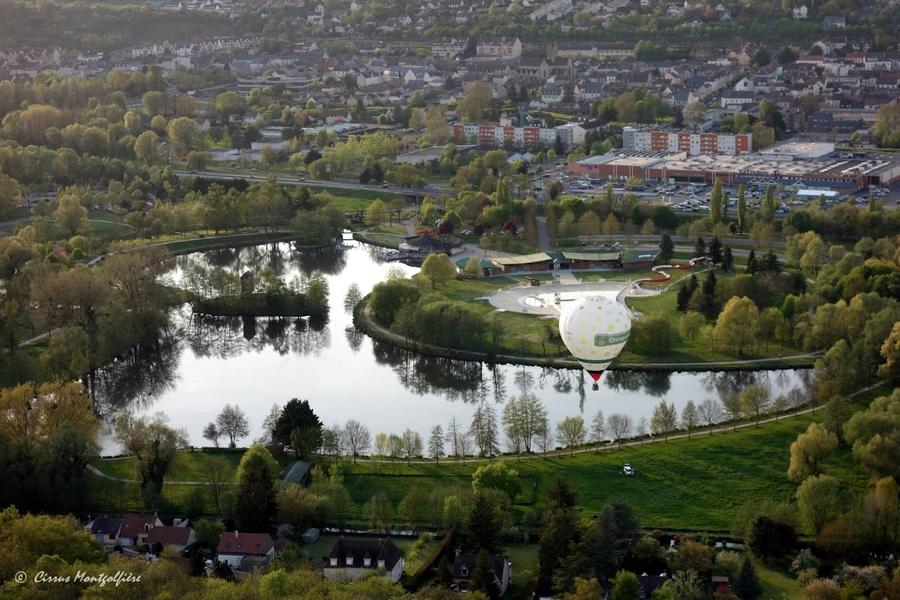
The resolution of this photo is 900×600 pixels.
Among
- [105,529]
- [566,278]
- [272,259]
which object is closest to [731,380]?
[566,278]

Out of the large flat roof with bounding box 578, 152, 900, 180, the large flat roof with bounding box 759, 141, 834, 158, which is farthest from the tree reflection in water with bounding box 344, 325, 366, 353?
the large flat roof with bounding box 759, 141, 834, 158

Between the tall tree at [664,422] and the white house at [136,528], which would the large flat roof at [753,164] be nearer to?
the tall tree at [664,422]

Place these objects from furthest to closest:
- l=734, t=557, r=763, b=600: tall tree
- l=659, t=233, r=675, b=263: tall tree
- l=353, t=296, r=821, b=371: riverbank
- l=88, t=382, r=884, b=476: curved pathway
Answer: l=659, t=233, r=675, b=263: tall tree
l=353, t=296, r=821, b=371: riverbank
l=88, t=382, r=884, b=476: curved pathway
l=734, t=557, r=763, b=600: tall tree

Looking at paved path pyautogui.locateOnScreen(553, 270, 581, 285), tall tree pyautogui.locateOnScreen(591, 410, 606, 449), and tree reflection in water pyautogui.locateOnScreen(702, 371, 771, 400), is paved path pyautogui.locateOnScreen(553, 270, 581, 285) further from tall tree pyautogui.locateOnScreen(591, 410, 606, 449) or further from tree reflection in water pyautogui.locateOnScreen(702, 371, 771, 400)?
tall tree pyautogui.locateOnScreen(591, 410, 606, 449)

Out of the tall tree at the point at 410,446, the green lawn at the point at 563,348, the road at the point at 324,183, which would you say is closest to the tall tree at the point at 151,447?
the tall tree at the point at 410,446

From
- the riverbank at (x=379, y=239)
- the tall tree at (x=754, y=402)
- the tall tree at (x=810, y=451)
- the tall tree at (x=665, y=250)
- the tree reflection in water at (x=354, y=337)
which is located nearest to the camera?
the tall tree at (x=810, y=451)
